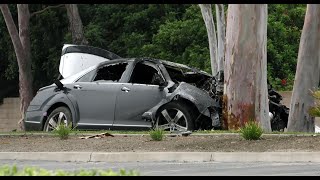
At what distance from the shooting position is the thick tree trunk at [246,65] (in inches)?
626

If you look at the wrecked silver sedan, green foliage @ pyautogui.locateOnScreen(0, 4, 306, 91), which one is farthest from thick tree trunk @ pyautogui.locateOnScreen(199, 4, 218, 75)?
the wrecked silver sedan

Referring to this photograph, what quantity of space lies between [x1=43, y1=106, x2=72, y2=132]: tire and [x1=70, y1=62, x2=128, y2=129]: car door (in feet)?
0.90

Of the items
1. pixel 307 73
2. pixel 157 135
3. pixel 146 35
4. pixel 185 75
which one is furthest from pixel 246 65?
pixel 146 35

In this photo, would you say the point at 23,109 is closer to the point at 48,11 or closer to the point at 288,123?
the point at 48,11

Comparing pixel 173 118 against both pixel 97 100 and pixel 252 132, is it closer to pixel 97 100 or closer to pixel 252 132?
pixel 97 100

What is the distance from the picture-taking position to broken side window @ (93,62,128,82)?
56.7ft

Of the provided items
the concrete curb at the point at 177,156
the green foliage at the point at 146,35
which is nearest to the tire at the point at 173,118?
the concrete curb at the point at 177,156

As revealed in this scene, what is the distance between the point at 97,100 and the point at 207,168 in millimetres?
5947

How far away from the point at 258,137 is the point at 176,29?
645 inches

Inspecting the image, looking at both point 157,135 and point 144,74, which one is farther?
point 144,74

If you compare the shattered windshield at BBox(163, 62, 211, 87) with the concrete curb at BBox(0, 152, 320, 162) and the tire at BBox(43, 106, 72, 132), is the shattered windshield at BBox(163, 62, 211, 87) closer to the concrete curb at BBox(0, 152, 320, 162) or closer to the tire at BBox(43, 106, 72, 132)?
the tire at BBox(43, 106, 72, 132)

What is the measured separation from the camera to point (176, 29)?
97.7ft

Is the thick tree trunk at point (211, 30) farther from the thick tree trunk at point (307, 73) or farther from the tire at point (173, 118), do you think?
the tire at point (173, 118)

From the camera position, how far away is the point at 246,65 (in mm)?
15984
